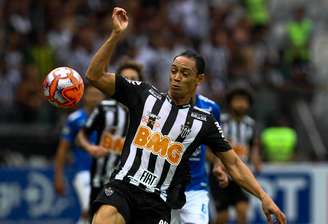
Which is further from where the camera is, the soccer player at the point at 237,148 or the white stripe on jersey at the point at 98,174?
the soccer player at the point at 237,148

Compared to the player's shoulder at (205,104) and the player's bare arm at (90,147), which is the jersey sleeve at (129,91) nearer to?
the player's shoulder at (205,104)

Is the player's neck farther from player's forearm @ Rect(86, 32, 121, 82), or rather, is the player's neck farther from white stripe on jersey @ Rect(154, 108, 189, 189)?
player's forearm @ Rect(86, 32, 121, 82)

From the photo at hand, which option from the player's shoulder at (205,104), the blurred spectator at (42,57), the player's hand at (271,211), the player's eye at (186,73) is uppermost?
the blurred spectator at (42,57)

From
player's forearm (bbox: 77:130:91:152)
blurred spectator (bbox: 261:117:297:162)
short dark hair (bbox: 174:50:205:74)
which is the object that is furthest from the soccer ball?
blurred spectator (bbox: 261:117:297:162)

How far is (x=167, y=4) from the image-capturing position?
69.6 ft

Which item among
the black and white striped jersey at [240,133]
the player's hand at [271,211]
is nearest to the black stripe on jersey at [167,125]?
the player's hand at [271,211]

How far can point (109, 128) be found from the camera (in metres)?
11.8

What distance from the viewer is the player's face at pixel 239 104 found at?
1306cm

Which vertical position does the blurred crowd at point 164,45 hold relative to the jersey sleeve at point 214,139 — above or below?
above

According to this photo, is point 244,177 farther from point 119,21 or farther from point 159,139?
point 119,21

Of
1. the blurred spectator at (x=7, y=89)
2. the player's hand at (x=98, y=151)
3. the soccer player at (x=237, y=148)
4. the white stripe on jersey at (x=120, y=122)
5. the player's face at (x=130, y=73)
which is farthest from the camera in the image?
the blurred spectator at (x=7, y=89)

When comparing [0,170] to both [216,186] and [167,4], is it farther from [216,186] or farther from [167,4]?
[167,4]

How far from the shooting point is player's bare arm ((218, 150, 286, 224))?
8.39 metres

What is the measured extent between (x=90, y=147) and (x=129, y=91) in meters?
3.29
